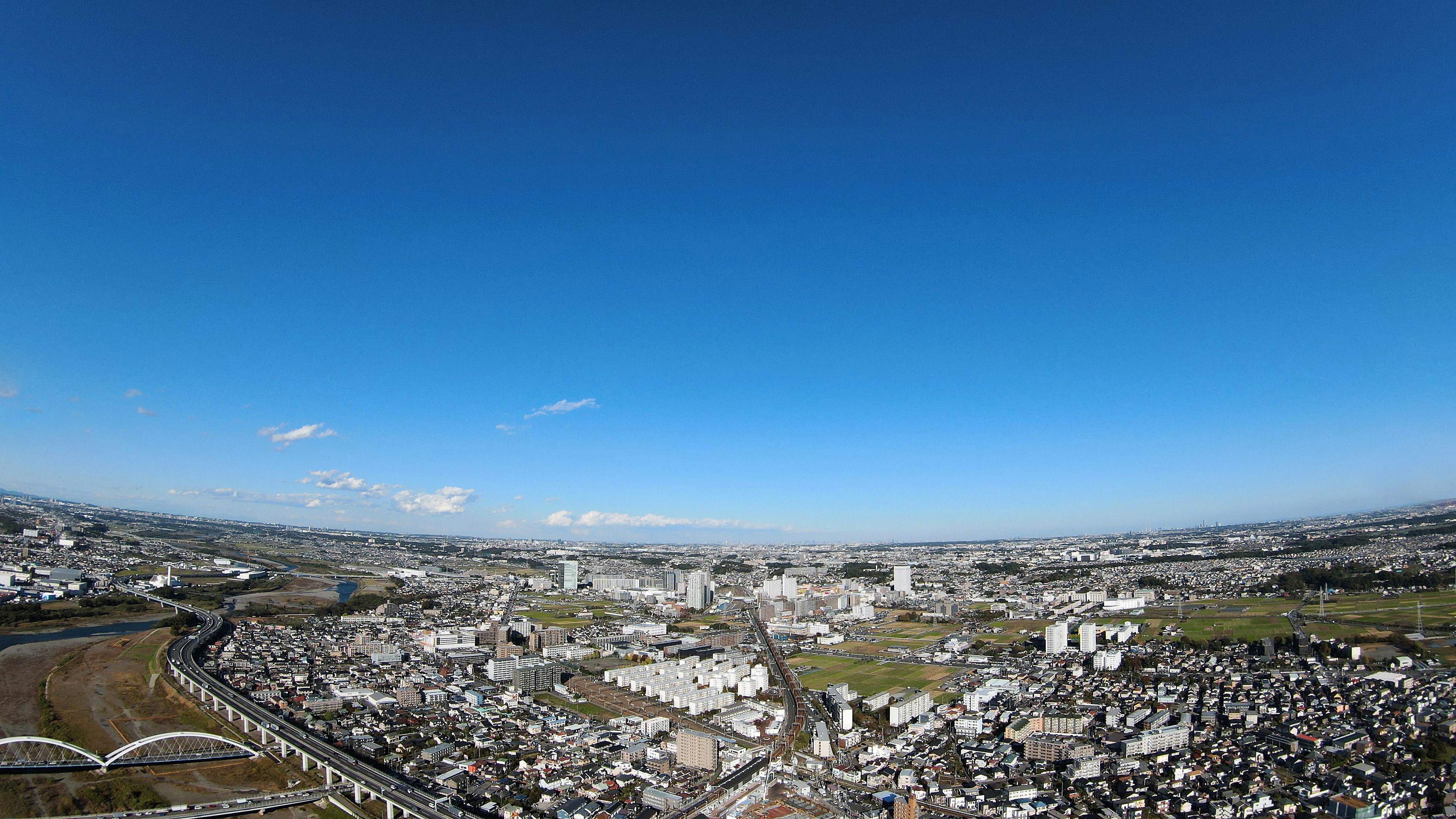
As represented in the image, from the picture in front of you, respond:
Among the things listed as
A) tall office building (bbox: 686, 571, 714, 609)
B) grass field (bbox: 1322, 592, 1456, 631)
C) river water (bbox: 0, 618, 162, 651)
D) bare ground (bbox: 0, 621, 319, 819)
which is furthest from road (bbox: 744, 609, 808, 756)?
river water (bbox: 0, 618, 162, 651)

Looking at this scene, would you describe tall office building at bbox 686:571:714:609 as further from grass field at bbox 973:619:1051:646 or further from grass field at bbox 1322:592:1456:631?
grass field at bbox 1322:592:1456:631

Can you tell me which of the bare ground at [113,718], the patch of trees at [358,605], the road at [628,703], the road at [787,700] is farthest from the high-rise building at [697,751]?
the patch of trees at [358,605]

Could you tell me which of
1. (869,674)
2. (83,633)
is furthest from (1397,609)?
(83,633)

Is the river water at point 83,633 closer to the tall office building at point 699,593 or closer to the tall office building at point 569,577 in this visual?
the tall office building at point 569,577

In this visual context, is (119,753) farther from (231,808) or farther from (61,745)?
(231,808)

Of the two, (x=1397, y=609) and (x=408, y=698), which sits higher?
(x=1397, y=609)

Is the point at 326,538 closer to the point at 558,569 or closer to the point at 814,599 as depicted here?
the point at 558,569
